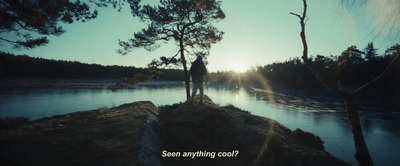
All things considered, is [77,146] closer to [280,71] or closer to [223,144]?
[223,144]

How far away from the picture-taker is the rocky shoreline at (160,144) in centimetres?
432

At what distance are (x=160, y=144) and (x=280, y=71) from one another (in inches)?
3854

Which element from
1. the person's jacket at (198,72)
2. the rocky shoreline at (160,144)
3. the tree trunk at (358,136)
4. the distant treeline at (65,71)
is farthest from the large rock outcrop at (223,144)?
the distant treeline at (65,71)

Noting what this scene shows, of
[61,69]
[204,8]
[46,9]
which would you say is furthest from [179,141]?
[61,69]

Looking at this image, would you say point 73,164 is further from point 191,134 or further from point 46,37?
point 46,37

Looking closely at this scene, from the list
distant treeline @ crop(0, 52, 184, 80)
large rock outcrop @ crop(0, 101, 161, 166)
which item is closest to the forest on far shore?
distant treeline @ crop(0, 52, 184, 80)

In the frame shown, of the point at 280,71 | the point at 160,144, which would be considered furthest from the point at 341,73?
the point at 160,144

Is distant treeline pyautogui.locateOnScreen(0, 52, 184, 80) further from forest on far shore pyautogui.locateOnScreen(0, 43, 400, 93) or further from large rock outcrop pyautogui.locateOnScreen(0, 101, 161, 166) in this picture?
large rock outcrop pyautogui.locateOnScreen(0, 101, 161, 166)

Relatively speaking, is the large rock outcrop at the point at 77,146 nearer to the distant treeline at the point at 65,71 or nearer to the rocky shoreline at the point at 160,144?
the rocky shoreline at the point at 160,144

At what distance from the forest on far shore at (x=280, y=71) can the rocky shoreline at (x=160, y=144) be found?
8.91 feet

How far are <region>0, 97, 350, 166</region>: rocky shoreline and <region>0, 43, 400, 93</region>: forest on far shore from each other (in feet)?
8.91

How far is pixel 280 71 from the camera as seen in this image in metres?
94.3

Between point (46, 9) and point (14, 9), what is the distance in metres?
1.39

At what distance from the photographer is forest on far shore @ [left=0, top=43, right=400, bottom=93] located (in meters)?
12.9
